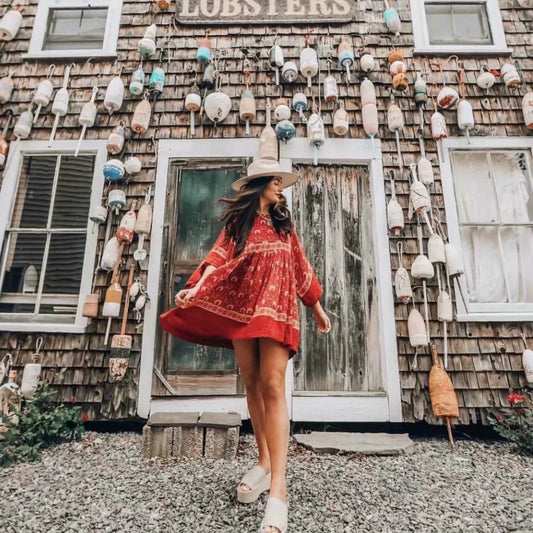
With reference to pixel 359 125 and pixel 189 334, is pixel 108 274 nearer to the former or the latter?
pixel 189 334

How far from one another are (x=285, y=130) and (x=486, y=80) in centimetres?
200

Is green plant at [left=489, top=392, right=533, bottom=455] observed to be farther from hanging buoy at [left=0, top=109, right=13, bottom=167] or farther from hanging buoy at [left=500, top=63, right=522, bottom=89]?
hanging buoy at [left=0, top=109, right=13, bottom=167]

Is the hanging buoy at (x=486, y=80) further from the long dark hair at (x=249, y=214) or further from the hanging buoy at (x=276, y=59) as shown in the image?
the long dark hair at (x=249, y=214)

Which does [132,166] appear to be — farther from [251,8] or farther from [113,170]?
[251,8]

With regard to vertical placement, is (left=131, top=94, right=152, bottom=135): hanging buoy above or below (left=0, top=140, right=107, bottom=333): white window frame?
above

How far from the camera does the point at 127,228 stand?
11.6ft

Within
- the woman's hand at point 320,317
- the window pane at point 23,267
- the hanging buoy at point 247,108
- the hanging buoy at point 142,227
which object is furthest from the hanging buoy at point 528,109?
the window pane at point 23,267

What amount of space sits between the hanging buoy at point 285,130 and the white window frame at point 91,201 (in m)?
1.64

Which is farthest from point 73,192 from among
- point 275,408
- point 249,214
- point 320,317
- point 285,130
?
point 275,408

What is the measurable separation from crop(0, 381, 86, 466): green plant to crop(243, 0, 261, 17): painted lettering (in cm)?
402

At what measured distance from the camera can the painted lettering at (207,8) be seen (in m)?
4.27

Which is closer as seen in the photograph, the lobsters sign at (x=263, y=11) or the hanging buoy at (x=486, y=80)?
the hanging buoy at (x=486, y=80)

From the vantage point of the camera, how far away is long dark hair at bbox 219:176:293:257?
2.18 metres

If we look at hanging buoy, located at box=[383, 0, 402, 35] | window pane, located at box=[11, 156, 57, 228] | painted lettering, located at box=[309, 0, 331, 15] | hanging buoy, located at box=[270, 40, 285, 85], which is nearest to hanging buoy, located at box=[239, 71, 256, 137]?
hanging buoy, located at box=[270, 40, 285, 85]
